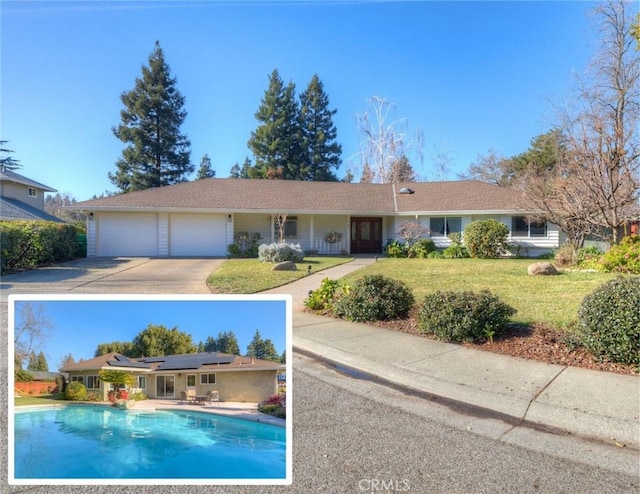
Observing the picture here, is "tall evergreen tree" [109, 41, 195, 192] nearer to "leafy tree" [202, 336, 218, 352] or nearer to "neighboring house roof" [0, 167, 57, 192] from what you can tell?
"neighboring house roof" [0, 167, 57, 192]

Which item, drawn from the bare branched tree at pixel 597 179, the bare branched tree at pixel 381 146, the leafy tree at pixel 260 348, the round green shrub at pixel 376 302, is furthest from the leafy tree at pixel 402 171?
the leafy tree at pixel 260 348

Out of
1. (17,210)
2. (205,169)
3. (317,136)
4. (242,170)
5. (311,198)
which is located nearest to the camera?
(311,198)

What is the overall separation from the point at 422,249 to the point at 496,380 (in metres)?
14.7

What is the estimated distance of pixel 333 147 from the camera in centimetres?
2917

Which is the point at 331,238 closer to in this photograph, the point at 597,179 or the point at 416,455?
the point at 597,179

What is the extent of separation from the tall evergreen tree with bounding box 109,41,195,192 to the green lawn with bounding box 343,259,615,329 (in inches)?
483

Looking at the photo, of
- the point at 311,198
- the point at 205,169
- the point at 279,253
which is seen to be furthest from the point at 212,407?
the point at 205,169

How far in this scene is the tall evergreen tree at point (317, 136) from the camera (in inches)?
917

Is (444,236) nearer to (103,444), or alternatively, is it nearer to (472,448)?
(472,448)

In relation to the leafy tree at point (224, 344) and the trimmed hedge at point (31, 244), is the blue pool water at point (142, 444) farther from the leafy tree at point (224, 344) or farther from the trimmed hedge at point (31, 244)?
the trimmed hedge at point (31, 244)

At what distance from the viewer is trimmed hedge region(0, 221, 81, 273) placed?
10.3m

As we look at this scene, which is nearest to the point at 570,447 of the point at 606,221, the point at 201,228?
the point at 606,221

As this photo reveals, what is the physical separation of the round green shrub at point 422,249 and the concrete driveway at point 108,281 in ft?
33.2

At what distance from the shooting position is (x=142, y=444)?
4.53ft
